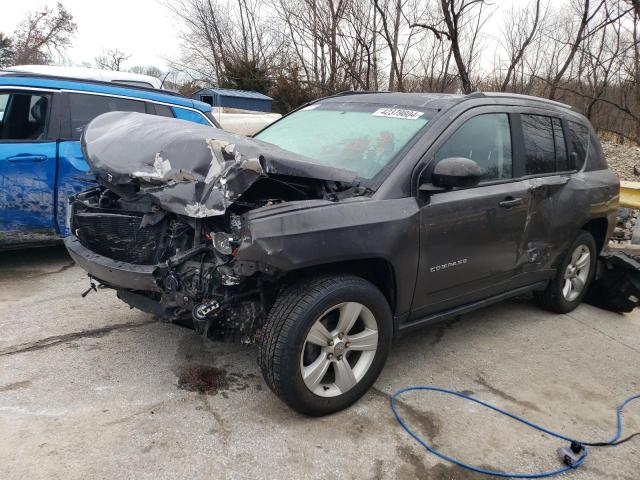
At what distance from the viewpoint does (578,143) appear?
448 cm

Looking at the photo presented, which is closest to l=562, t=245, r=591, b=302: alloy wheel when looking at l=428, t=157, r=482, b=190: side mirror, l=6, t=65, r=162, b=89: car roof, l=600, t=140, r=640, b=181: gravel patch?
l=428, t=157, r=482, b=190: side mirror

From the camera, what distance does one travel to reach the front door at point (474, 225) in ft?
10.5

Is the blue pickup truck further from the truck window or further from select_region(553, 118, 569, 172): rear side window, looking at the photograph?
select_region(553, 118, 569, 172): rear side window

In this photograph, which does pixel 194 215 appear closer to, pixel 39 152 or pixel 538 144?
pixel 538 144

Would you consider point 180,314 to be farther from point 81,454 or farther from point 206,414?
point 81,454

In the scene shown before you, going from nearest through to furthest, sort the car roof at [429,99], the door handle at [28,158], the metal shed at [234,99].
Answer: the car roof at [429,99]
the door handle at [28,158]
the metal shed at [234,99]

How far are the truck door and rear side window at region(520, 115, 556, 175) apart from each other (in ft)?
13.8

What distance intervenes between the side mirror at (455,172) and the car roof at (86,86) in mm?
3873

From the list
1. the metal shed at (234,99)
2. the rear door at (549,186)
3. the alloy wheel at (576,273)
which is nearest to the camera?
the rear door at (549,186)

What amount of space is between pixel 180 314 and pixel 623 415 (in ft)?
8.99

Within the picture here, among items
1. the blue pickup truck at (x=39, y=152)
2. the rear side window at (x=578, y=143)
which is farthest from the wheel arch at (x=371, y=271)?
the blue pickup truck at (x=39, y=152)

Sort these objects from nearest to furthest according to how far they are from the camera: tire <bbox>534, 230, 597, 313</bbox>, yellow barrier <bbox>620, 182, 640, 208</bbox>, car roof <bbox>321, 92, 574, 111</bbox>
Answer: car roof <bbox>321, 92, 574, 111</bbox> → tire <bbox>534, 230, 597, 313</bbox> → yellow barrier <bbox>620, 182, 640, 208</bbox>

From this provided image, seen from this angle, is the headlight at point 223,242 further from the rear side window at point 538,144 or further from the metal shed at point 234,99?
the metal shed at point 234,99

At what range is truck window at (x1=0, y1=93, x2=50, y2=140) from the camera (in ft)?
16.3
